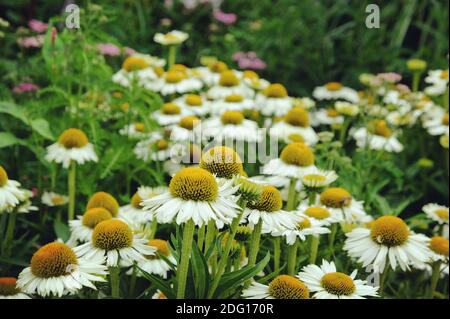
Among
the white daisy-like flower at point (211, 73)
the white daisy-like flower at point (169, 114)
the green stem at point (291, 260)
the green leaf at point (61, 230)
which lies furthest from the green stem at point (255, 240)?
the white daisy-like flower at point (211, 73)

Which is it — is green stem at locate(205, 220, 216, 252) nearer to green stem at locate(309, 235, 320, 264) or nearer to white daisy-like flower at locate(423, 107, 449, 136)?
green stem at locate(309, 235, 320, 264)

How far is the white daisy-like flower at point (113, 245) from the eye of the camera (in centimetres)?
150

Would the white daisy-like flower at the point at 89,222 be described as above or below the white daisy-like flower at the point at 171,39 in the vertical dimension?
below

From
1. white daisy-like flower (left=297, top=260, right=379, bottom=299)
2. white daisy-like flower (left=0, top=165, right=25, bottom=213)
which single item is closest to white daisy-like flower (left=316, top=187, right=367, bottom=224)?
white daisy-like flower (left=297, top=260, right=379, bottom=299)

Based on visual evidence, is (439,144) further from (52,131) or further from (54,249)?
(54,249)

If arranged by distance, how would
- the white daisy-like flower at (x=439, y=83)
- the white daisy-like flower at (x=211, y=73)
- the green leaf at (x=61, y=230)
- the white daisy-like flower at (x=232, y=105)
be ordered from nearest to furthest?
the green leaf at (x=61, y=230) < the white daisy-like flower at (x=232, y=105) < the white daisy-like flower at (x=211, y=73) < the white daisy-like flower at (x=439, y=83)

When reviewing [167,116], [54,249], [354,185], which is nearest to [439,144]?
[354,185]

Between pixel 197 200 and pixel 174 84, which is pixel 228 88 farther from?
pixel 197 200

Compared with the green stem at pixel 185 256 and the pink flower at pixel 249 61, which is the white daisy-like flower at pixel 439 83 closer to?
the pink flower at pixel 249 61

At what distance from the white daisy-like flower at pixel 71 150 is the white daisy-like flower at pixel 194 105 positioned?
0.55m
